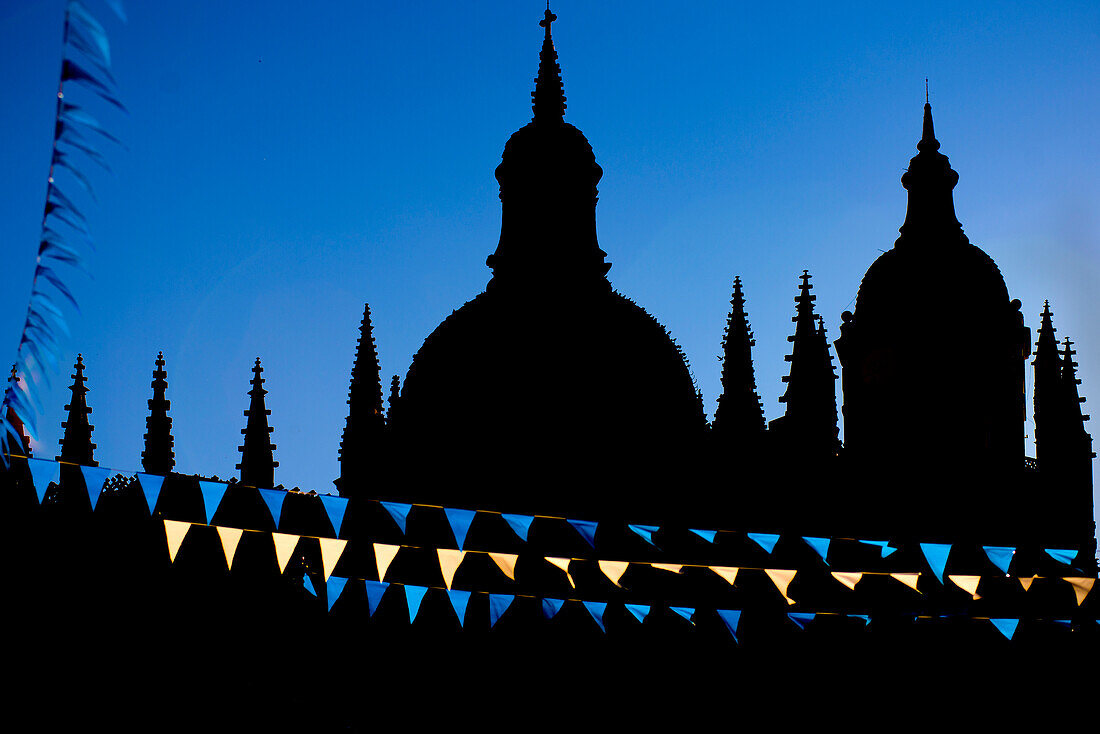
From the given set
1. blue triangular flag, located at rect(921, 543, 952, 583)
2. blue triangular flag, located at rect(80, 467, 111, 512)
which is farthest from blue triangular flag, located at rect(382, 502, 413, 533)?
blue triangular flag, located at rect(921, 543, 952, 583)

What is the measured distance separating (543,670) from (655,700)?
200cm

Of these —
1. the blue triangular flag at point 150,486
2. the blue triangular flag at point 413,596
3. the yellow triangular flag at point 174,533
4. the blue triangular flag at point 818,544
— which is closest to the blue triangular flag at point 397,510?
the blue triangular flag at point 413,596

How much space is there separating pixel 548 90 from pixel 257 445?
54.7 ft

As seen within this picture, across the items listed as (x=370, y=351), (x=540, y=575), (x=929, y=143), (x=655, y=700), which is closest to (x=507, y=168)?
(x=370, y=351)

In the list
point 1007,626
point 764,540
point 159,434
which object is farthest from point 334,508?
point 159,434

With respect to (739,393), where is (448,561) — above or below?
below

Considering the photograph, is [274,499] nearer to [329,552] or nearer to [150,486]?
[329,552]

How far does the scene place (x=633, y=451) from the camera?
33.4 m

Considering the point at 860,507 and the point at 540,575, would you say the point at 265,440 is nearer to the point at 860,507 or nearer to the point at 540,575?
the point at 540,575

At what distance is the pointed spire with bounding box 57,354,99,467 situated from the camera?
26922mm

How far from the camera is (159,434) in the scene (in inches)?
1069

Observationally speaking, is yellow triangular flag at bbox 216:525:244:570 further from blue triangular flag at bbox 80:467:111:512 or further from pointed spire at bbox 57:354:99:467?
pointed spire at bbox 57:354:99:467

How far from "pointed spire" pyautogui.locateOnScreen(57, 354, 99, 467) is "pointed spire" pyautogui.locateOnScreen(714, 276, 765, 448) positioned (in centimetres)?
1290

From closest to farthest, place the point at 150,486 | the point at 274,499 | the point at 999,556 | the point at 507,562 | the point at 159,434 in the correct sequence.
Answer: the point at 150,486 < the point at 274,499 < the point at 507,562 < the point at 999,556 < the point at 159,434
